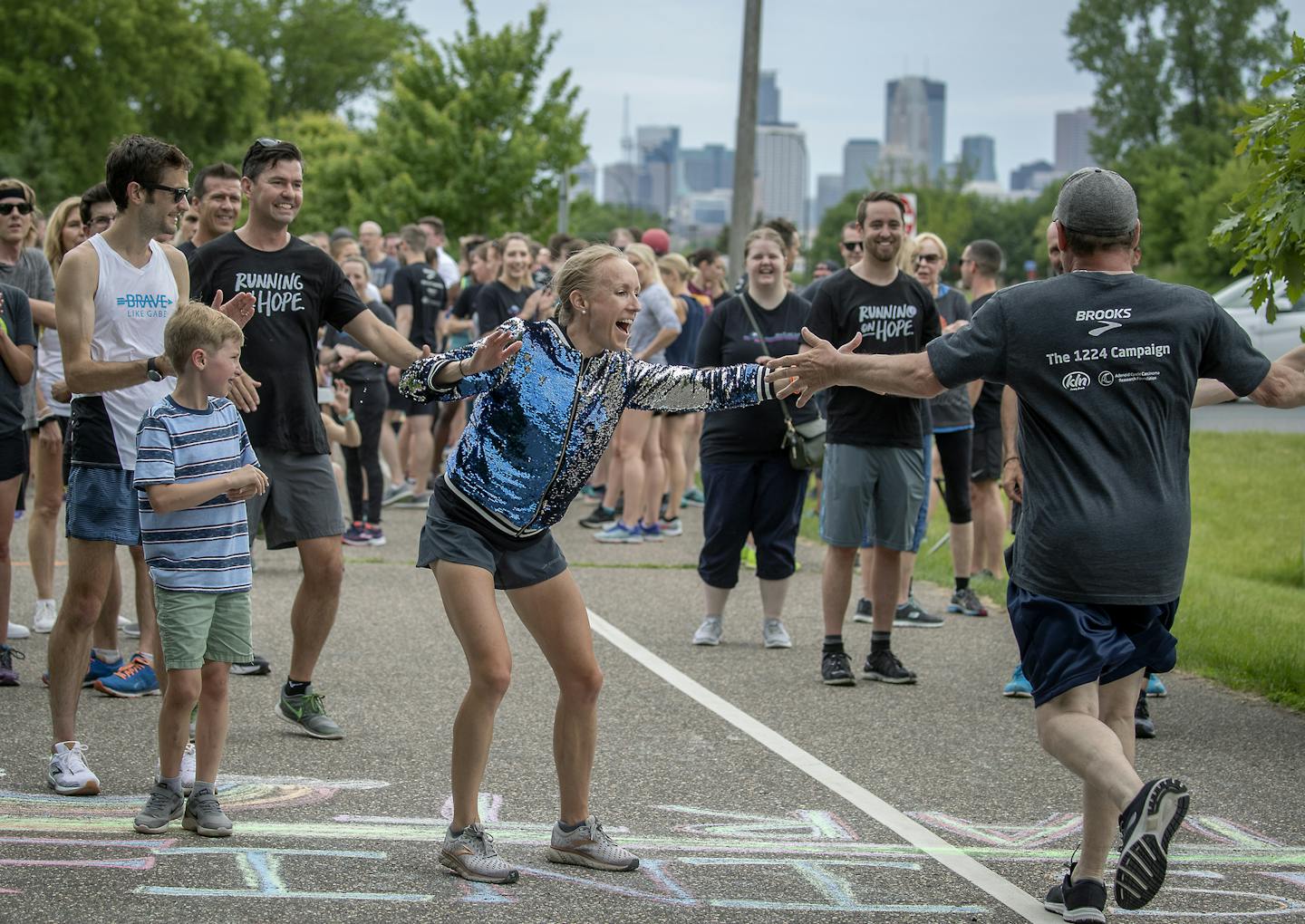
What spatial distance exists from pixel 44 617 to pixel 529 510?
4.68 meters

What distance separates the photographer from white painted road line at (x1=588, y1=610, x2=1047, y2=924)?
4.80 metres

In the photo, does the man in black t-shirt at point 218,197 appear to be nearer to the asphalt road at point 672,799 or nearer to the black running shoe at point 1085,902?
the asphalt road at point 672,799

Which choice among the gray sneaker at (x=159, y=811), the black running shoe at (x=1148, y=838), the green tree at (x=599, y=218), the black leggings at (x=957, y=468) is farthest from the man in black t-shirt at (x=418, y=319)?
the black running shoe at (x=1148, y=838)

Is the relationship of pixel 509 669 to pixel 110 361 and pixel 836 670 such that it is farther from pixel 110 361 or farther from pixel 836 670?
pixel 836 670

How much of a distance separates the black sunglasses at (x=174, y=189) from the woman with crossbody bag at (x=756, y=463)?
137 inches

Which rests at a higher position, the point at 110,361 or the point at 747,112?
the point at 747,112

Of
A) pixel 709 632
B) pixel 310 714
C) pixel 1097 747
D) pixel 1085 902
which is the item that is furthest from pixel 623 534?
pixel 1097 747

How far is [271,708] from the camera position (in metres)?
7.12

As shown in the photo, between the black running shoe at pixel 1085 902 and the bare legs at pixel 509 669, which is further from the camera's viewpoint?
the bare legs at pixel 509 669

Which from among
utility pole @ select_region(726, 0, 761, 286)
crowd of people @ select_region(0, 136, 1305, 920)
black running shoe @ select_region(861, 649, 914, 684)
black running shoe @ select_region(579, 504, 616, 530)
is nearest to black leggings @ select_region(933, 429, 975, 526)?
crowd of people @ select_region(0, 136, 1305, 920)

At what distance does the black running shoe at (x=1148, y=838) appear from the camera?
12.6 ft

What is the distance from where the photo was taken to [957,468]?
1016 centimetres

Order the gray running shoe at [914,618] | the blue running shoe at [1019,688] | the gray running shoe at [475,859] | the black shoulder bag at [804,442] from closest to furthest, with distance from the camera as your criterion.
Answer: the gray running shoe at [475,859], the blue running shoe at [1019,688], the black shoulder bag at [804,442], the gray running shoe at [914,618]

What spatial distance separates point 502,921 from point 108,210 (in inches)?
165
